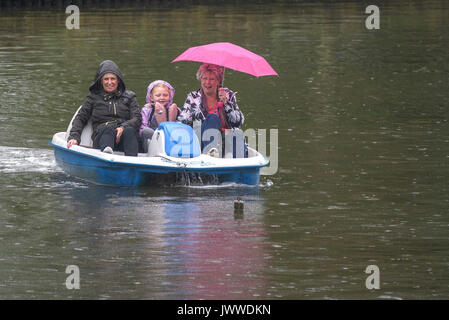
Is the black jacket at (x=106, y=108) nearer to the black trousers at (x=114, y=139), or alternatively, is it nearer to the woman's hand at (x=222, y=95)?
the black trousers at (x=114, y=139)

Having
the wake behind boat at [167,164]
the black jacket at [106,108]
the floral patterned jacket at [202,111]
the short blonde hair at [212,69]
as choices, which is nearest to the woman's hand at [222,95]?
the floral patterned jacket at [202,111]

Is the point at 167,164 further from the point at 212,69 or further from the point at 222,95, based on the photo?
the point at 212,69

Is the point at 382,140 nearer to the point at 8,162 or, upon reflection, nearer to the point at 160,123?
the point at 160,123

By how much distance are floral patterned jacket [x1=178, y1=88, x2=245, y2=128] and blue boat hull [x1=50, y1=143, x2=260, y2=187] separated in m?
0.92

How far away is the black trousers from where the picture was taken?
15.7 m

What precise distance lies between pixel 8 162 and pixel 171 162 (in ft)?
11.5

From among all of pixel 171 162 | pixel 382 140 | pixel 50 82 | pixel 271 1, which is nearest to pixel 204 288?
pixel 171 162

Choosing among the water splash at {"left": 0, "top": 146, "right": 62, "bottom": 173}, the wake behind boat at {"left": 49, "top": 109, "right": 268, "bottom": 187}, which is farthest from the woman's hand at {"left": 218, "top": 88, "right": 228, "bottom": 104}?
Answer: the water splash at {"left": 0, "top": 146, "right": 62, "bottom": 173}

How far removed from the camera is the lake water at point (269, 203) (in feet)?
36.2

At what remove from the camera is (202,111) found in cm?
1616

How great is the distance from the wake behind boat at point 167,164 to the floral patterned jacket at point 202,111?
478mm

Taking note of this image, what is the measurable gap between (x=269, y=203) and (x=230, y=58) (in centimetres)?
235

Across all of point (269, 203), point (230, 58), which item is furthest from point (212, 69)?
point (269, 203)

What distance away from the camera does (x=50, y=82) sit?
2836cm
